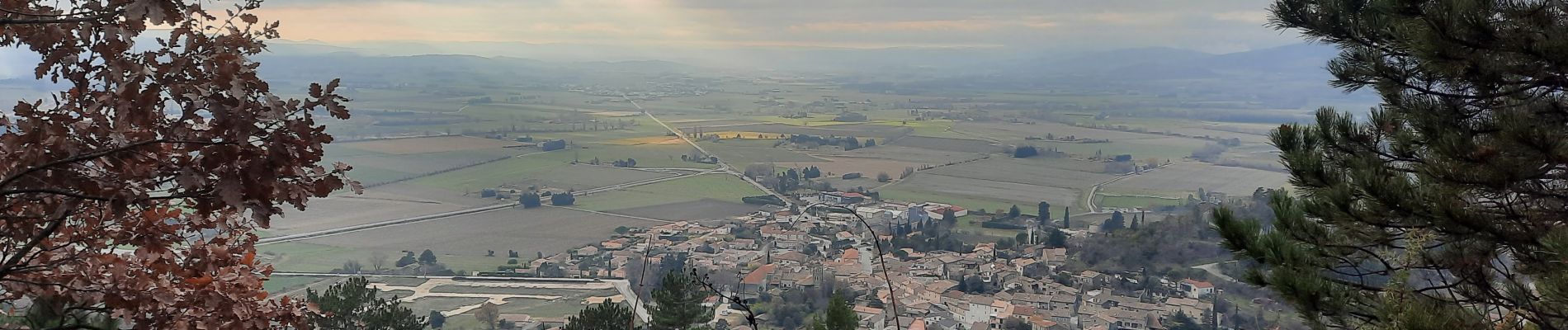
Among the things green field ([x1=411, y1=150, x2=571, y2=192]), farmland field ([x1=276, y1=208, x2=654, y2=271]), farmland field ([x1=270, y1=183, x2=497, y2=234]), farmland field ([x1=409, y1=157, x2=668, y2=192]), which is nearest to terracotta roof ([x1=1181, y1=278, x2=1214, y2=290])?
farmland field ([x1=276, y1=208, x2=654, y2=271])

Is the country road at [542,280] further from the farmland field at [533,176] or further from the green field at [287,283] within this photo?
the farmland field at [533,176]

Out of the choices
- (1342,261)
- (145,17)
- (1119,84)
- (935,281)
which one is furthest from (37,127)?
(1119,84)

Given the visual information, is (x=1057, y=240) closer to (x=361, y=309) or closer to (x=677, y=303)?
(x=677, y=303)

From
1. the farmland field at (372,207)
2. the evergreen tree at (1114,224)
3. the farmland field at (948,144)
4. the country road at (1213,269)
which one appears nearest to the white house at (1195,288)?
the country road at (1213,269)

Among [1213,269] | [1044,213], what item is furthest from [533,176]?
[1213,269]

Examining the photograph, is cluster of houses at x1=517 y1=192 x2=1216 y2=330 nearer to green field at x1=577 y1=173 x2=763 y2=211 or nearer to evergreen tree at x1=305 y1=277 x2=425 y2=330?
evergreen tree at x1=305 y1=277 x2=425 y2=330

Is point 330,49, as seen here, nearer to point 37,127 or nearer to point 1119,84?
point 37,127

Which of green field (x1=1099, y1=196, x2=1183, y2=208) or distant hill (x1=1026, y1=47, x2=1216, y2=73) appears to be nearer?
green field (x1=1099, y1=196, x2=1183, y2=208)
